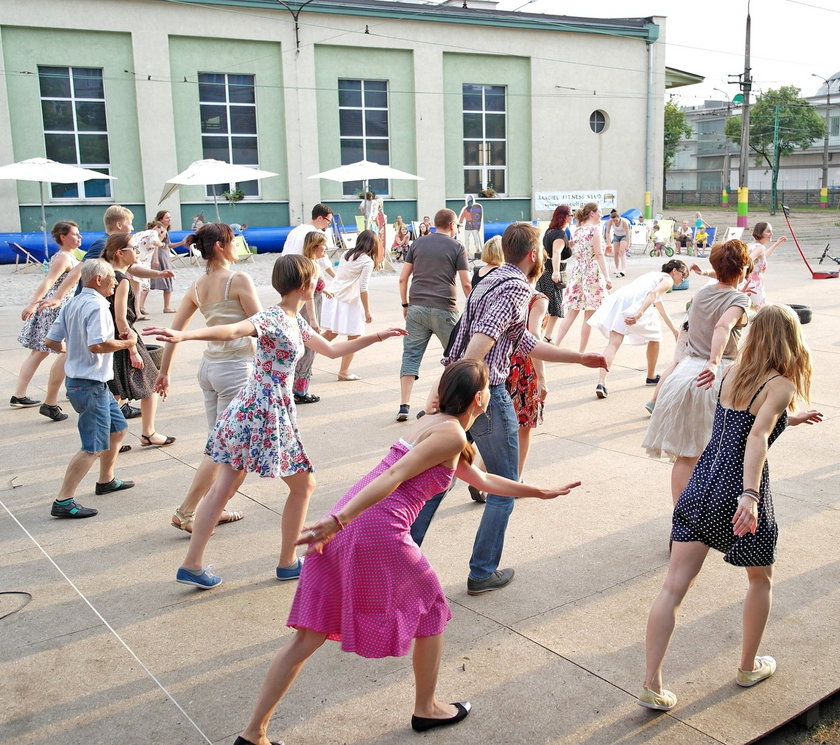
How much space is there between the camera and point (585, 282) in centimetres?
1014

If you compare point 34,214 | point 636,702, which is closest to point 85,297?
point 636,702

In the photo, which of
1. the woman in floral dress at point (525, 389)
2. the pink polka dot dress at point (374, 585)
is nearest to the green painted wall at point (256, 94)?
the woman in floral dress at point (525, 389)

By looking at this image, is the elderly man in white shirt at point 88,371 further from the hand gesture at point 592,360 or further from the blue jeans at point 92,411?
the hand gesture at point 592,360

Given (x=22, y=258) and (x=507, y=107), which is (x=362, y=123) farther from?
(x=22, y=258)

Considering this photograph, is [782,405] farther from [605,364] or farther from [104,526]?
[104,526]

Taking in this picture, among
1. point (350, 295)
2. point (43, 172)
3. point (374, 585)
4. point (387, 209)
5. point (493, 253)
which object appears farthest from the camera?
point (387, 209)

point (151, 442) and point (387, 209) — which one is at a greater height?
point (387, 209)

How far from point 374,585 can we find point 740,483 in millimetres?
1410

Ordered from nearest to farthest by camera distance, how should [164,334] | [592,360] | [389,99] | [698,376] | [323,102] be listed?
[164,334]
[592,360]
[698,376]
[323,102]
[389,99]

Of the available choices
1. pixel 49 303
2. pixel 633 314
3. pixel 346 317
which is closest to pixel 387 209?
pixel 346 317

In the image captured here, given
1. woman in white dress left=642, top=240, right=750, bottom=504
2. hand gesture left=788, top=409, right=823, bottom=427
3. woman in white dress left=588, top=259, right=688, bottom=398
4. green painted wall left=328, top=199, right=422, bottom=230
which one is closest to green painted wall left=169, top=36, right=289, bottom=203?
green painted wall left=328, top=199, right=422, bottom=230

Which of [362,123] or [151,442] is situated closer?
[151,442]

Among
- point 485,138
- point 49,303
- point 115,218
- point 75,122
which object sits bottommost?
point 49,303

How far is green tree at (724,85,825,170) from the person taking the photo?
7612cm
